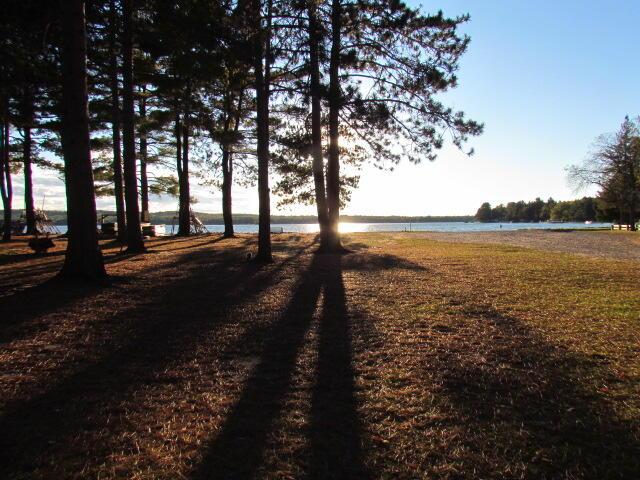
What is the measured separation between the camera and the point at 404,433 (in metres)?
2.81

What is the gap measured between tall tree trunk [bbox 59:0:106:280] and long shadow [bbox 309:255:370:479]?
5091 millimetres

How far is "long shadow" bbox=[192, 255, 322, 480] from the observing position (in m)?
2.43

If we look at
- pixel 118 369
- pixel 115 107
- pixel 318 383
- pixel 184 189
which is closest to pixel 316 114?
pixel 115 107

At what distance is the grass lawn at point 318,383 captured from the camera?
8.20ft

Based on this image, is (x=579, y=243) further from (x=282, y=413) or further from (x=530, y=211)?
(x=530, y=211)

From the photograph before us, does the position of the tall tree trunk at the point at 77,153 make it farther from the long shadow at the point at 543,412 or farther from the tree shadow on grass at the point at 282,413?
the long shadow at the point at 543,412

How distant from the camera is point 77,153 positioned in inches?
311

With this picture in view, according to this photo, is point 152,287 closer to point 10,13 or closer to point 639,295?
point 10,13

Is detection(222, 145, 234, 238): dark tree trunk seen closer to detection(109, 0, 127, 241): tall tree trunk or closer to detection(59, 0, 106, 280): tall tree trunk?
detection(109, 0, 127, 241): tall tree trunk

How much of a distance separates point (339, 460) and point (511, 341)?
3054 mm

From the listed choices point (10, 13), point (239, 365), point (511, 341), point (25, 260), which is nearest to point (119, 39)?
point (10, 13)

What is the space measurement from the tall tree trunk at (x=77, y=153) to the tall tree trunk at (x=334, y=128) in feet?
22.3

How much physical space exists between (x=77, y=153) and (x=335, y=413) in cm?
710

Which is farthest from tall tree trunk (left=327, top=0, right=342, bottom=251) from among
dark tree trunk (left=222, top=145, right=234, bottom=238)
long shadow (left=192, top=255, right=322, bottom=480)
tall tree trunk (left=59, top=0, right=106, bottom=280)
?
dark tree trunk (left=222, top=145, right=234, bottom=238)
